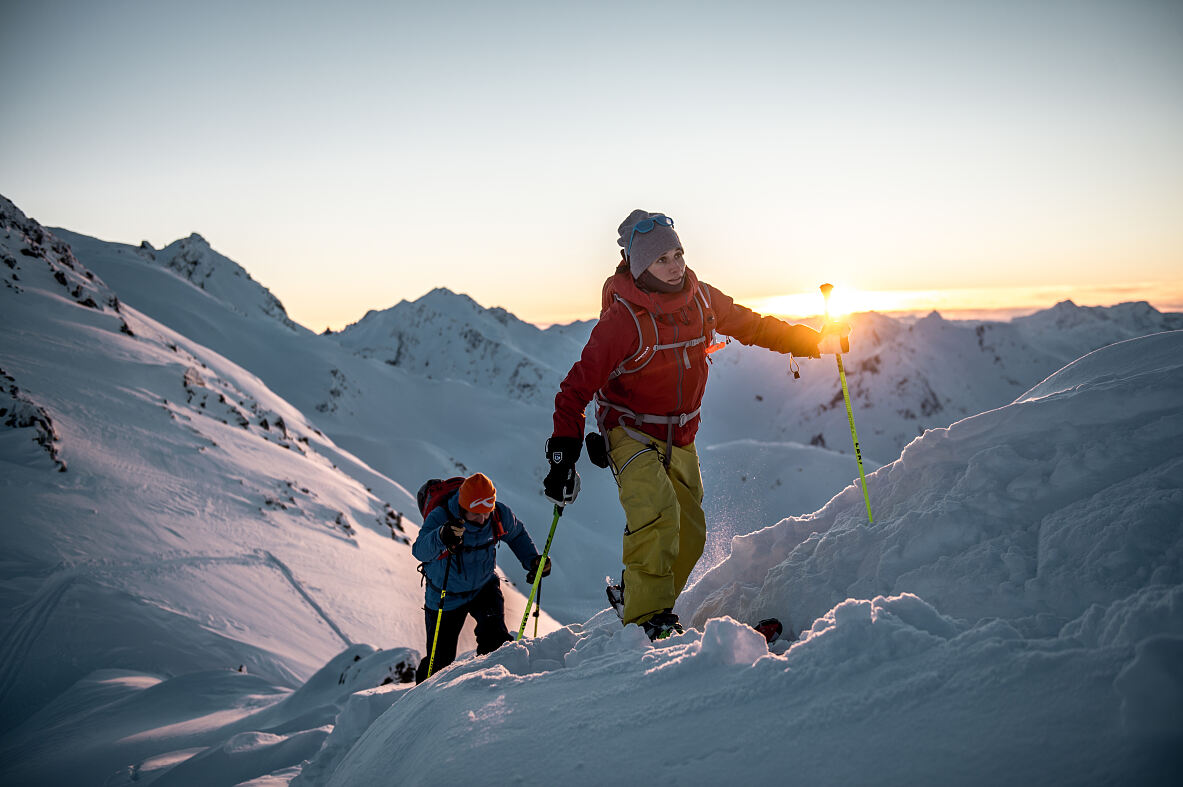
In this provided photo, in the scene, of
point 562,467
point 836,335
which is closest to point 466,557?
point 562,467

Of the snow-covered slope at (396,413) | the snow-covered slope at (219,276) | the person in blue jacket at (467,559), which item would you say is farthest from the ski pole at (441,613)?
the snow-covered slope at (219,276)

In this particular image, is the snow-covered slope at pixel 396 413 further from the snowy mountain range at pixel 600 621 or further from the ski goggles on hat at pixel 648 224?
the ski goggles on hat at pixel 648 224

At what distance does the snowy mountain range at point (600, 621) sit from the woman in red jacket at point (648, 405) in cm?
53

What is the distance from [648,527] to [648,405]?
0.86 m

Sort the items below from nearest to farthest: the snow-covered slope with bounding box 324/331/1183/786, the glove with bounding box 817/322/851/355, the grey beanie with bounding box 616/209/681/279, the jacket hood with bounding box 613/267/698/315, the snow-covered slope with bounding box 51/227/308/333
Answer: the snow-covered slope with bounding box 324/331/1183/786 → the jacket hood with bounding box 613/267/698/315 → the grey beanie with bounding box 616/209/681/279 → the glove with bounding box 817/322/851/355 → the snow-covered slope with bounding box 51/227/308/333

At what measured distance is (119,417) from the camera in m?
13.4

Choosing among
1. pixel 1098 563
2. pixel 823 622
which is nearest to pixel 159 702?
pixel 823 622

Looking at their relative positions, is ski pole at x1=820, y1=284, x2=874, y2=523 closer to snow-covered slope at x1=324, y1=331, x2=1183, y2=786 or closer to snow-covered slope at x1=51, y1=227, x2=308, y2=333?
snow-covered slope at x1=324, y1=331, x2=1183, y2=786

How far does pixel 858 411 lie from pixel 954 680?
181m

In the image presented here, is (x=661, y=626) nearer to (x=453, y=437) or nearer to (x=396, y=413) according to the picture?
(x=453, y=437)

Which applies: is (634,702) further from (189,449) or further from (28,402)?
(189,449)

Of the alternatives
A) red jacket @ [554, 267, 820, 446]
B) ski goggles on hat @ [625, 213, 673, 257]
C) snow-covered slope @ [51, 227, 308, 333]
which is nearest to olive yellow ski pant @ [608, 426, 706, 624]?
red jacket @ [554, 267, 820, 446]

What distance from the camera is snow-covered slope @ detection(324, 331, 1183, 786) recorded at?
6.61 ft

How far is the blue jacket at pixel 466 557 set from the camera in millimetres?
6168
